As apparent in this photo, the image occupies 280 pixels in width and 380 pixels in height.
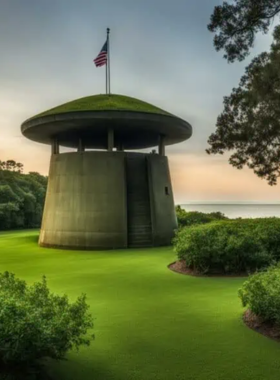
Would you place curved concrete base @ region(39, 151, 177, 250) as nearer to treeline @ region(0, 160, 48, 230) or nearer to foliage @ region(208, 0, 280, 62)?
foliage @ region(208, 0, 280, 62)

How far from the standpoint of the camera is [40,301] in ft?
15.5

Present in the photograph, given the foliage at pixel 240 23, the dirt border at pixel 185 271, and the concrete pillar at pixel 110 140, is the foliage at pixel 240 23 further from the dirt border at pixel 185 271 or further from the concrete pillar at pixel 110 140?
the concrete pillar at pixel 110 140

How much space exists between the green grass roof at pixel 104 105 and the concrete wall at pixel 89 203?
87.0 inches

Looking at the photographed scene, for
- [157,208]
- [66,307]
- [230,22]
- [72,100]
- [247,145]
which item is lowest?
[66,307]

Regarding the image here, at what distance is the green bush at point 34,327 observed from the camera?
3.73 metres

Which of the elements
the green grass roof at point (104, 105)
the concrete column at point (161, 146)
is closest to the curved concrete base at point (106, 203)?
the concrete column at point (161, 146)

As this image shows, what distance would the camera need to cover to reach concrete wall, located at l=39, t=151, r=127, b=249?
698 inches

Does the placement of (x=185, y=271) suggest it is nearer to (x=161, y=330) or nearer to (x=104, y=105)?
(x=161, y=330)

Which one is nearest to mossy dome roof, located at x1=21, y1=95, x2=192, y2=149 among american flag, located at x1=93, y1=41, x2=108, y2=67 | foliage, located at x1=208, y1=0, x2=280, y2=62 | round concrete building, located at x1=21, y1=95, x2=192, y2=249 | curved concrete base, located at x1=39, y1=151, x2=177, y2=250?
round concrete building, located at x1=21, y1=95, x2=192, y2=249

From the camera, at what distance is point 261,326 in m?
6.12

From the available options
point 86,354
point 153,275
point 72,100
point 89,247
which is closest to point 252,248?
point 153,275

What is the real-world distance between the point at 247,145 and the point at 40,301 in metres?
13.0

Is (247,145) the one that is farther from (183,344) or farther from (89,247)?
(183,344)

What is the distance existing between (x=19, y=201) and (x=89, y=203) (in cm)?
2020
